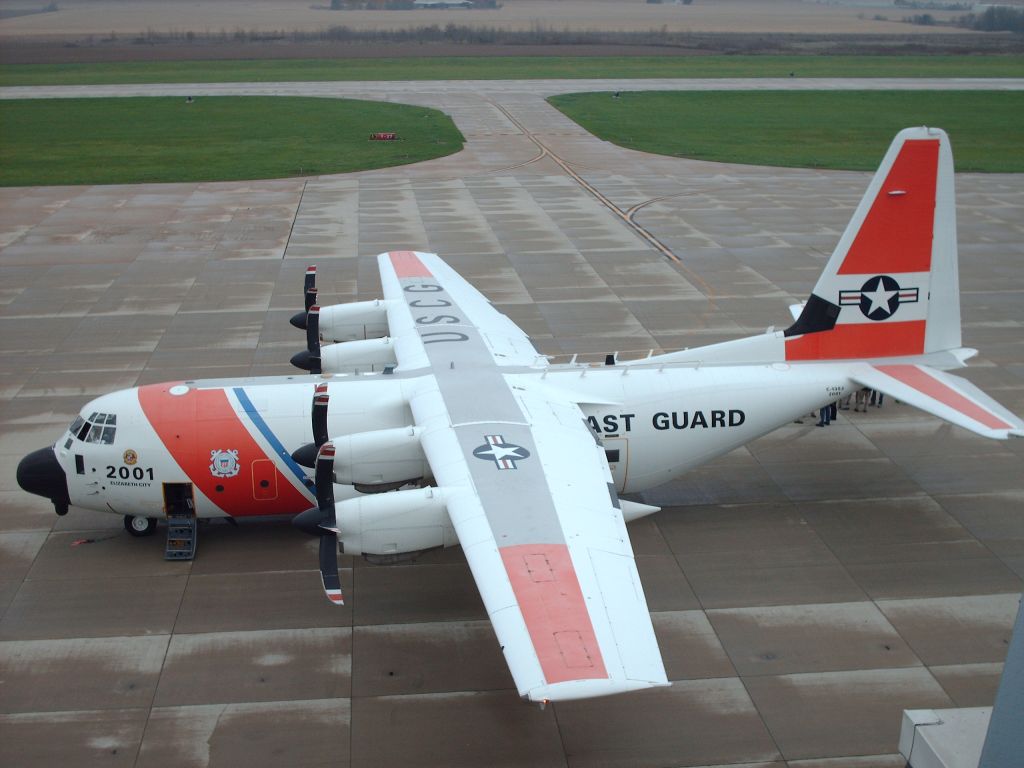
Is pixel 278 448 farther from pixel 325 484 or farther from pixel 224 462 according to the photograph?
pixel 325 484

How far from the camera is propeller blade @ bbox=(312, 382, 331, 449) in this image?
18938mm

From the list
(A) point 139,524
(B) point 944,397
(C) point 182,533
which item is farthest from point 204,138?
(B) point 944,397

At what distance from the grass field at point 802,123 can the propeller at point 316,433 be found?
50.7 m

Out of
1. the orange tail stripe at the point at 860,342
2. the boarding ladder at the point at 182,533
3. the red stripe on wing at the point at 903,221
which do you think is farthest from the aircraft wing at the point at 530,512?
the red stripe on wing at the point at 903,221

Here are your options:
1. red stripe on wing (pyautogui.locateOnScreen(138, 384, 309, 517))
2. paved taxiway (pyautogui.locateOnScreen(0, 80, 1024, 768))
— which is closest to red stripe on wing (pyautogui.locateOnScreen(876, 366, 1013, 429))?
paved taxiway (pyautogui.locateOnScreen(0, 80, 1024, 768))

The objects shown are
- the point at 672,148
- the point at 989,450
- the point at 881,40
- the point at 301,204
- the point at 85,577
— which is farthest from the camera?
the point at 881,40

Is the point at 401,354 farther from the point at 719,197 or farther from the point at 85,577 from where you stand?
the point at 719,197

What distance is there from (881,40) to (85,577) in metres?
168

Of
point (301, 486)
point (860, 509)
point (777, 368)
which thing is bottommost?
point (860, 509)

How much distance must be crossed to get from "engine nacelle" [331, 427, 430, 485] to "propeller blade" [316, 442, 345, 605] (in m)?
1.35

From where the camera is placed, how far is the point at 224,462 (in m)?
21.0

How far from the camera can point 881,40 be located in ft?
534

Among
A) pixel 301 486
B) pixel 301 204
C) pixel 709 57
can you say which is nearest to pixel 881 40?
pixel 709 57

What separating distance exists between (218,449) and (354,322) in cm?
671
